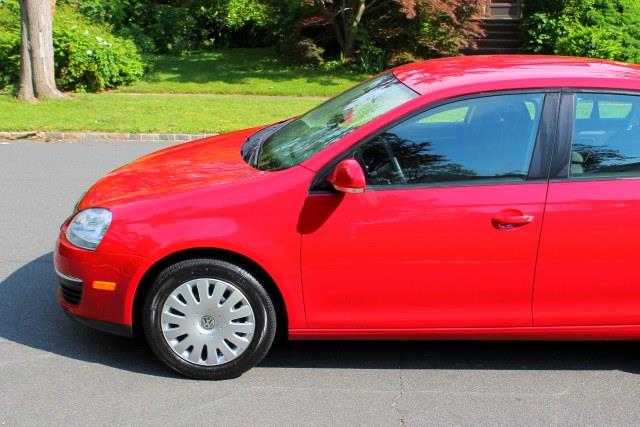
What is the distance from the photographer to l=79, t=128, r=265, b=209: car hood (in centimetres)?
400

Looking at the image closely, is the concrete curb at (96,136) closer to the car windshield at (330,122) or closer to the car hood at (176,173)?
the car hood at (176,173)

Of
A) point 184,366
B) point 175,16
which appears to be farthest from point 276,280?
point 175,16

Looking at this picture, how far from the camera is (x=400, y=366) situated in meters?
4.20

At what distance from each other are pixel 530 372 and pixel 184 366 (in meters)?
1.92

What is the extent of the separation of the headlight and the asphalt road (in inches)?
29.3

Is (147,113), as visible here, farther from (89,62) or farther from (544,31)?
(544,31)

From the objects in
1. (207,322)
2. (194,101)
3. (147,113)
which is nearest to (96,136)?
(147,113)

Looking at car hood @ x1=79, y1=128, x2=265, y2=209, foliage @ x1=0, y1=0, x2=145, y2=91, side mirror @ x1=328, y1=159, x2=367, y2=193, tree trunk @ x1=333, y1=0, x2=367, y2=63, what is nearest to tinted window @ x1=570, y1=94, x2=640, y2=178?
side mirror @ x1=328, y1=159, x2=367, y2=193

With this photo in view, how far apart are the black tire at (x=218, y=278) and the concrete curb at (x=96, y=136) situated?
7394mm

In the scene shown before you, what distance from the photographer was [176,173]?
423 centimetres

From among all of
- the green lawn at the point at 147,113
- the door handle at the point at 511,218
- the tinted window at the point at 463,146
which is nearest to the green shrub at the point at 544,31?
the green lawn at the point at 147,113

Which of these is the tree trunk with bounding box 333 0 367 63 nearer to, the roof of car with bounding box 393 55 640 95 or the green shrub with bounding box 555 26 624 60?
the green shrub with bounding box 555 26 624 60

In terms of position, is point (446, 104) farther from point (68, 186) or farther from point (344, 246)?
point (68, 186)

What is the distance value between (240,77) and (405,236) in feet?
45.1
